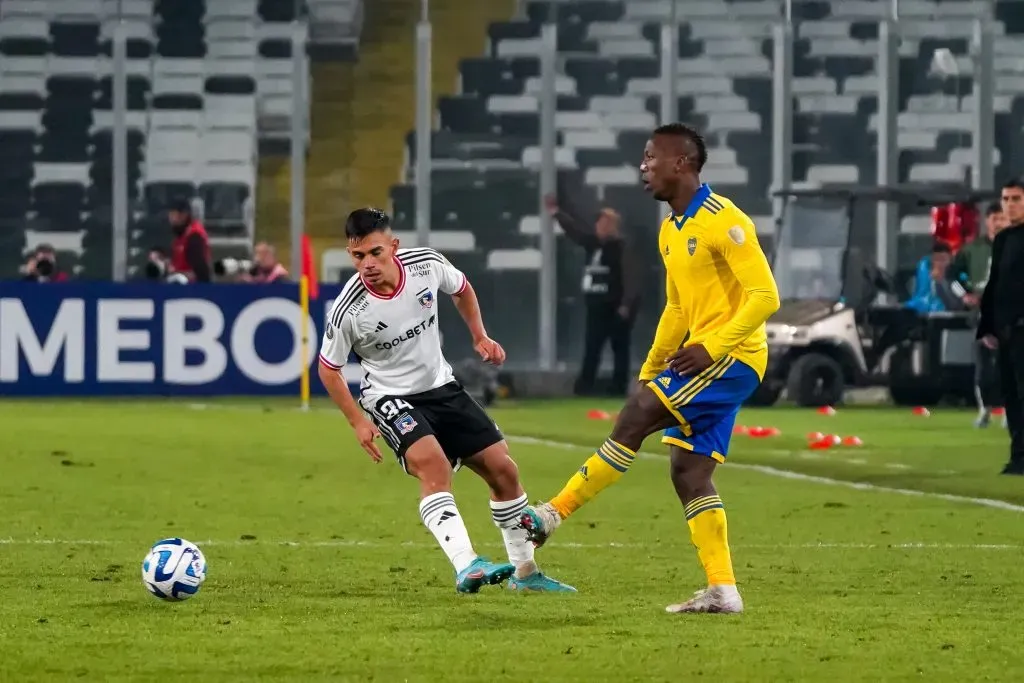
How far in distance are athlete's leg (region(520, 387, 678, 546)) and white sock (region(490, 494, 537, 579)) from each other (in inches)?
18.0

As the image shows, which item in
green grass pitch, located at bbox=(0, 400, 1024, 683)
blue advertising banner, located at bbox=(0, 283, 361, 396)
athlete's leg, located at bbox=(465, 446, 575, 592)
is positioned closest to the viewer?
green grass pitch, located at bbox=(0, 400, 1024, 683)

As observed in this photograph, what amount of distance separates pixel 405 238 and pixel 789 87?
5437mm

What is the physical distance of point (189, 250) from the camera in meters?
24.2

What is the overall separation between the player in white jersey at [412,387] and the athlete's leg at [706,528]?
2.39 feet

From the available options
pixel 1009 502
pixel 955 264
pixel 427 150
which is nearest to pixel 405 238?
pixel 427 150

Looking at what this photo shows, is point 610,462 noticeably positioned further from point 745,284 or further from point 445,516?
point 745,284

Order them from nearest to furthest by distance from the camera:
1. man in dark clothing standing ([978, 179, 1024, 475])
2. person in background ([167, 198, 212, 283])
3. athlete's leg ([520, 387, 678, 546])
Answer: athlete's leg ([520, 387, 678, 546]) → man in dark clothing standing ([978, 179, 1024, 475]) → person in background ([167, 198, 212, 283])

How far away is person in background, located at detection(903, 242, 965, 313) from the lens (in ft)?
77.5

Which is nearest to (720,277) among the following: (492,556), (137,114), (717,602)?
(717,602)

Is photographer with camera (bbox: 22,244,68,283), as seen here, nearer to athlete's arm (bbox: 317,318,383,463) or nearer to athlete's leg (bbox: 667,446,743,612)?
athlete's arm (bbox: 317,318,383,463)

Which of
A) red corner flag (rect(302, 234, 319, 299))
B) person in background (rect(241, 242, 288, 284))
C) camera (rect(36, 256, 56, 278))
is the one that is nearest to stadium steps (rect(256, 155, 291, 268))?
person in background (rect(241, 242, 288, 284))

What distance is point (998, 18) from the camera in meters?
28.7

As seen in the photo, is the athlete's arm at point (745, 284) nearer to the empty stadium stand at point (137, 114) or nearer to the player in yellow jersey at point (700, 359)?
the player in yellow jersey at point (700, 359)

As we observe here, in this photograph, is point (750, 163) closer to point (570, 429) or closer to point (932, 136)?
point (932, 136)
